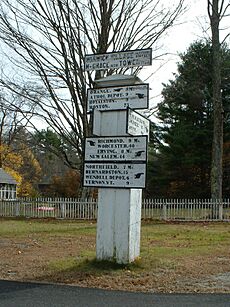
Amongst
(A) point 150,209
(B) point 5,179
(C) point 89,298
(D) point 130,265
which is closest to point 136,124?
(D) point 130,265

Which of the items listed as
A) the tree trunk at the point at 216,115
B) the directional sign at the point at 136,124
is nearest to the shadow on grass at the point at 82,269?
the directional sign at the point at 136,124

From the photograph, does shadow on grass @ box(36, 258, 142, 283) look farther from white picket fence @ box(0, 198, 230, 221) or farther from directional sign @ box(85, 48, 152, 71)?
white picket fence @ box(0, 198, 230, 221)

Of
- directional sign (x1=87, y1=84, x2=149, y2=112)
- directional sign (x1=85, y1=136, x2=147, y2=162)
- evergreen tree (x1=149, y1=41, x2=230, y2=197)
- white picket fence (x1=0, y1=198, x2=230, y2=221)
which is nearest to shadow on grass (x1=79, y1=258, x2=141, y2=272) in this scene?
directional sign (x1=85, y1=136, x2=147, y2=162)

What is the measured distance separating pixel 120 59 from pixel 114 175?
7.54 feet

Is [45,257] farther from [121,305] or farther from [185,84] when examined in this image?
[185,84]

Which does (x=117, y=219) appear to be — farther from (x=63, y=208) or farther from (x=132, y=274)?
(x=63, y=208)

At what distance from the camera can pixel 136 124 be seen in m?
8.91

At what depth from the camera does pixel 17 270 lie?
8.30 metres

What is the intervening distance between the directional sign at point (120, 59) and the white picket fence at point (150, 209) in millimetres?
13132

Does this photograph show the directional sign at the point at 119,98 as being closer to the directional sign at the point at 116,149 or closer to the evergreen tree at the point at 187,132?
the directional sign at the point at 116,149

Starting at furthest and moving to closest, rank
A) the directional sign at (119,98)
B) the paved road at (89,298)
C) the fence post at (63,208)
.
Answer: the fence post at (63,208) < the directional sign at (119,98) < the paved road at (89,298)

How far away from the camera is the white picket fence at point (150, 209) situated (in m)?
21.5

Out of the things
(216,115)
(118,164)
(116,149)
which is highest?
(216,115)

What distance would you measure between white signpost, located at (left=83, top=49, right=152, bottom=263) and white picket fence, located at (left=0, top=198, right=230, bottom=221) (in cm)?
1303
